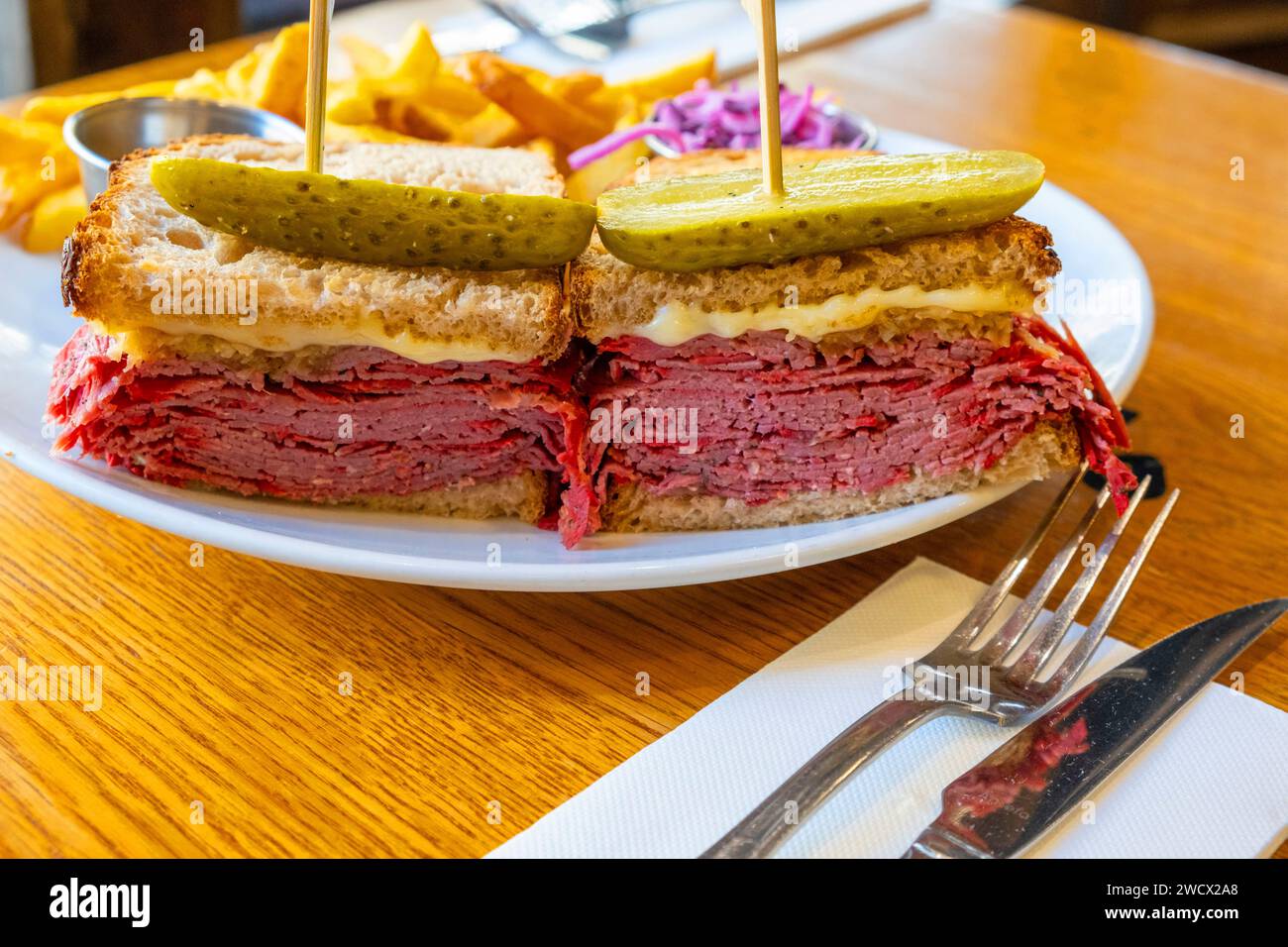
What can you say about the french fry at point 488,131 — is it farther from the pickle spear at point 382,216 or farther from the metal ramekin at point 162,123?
the pickle spear at point 382,216

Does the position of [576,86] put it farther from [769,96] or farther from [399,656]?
[399,656]

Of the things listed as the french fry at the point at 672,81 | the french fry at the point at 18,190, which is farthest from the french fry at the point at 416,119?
the french fry at the point at 18,190

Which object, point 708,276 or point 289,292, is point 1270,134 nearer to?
point 708,276

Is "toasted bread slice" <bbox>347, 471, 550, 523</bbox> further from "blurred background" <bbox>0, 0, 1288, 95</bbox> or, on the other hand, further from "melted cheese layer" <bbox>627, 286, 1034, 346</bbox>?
"blurred background" <bbox>0, 0, 1288, 95</bbox>

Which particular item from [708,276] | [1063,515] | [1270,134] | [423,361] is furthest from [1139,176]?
[423,361]
